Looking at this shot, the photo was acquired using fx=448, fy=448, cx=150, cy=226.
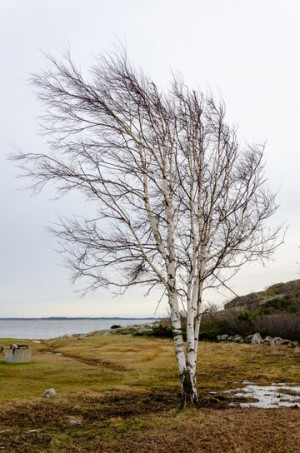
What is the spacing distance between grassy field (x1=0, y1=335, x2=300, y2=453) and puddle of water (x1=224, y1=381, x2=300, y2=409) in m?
0.57

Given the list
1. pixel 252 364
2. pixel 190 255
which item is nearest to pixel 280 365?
pixel 252 364

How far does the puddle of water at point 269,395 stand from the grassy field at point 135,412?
1.88ft

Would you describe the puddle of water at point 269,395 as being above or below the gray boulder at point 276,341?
below

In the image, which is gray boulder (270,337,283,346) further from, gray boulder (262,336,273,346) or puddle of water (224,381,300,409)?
puddle of water (224,381,300,409)

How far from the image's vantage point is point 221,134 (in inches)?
449

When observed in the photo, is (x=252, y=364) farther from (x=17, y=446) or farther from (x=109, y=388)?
(x=17, y=446)

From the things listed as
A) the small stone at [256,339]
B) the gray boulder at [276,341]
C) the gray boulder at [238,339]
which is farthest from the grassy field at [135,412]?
the gray boulder at [238,339]

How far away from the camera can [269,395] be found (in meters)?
12.0

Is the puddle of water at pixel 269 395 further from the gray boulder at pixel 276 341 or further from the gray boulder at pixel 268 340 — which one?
the gray boulder at pixel 268 340

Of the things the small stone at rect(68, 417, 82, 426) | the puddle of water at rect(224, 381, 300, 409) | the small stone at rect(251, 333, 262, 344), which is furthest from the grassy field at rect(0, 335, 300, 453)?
the small stone at rect(251, 333, 262, 344)

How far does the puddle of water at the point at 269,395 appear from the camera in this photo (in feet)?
34.9

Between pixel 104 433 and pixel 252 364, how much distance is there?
12396 mm

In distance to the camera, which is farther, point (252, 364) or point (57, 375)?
point (252, 364)

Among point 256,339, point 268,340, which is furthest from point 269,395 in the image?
point 256,339
